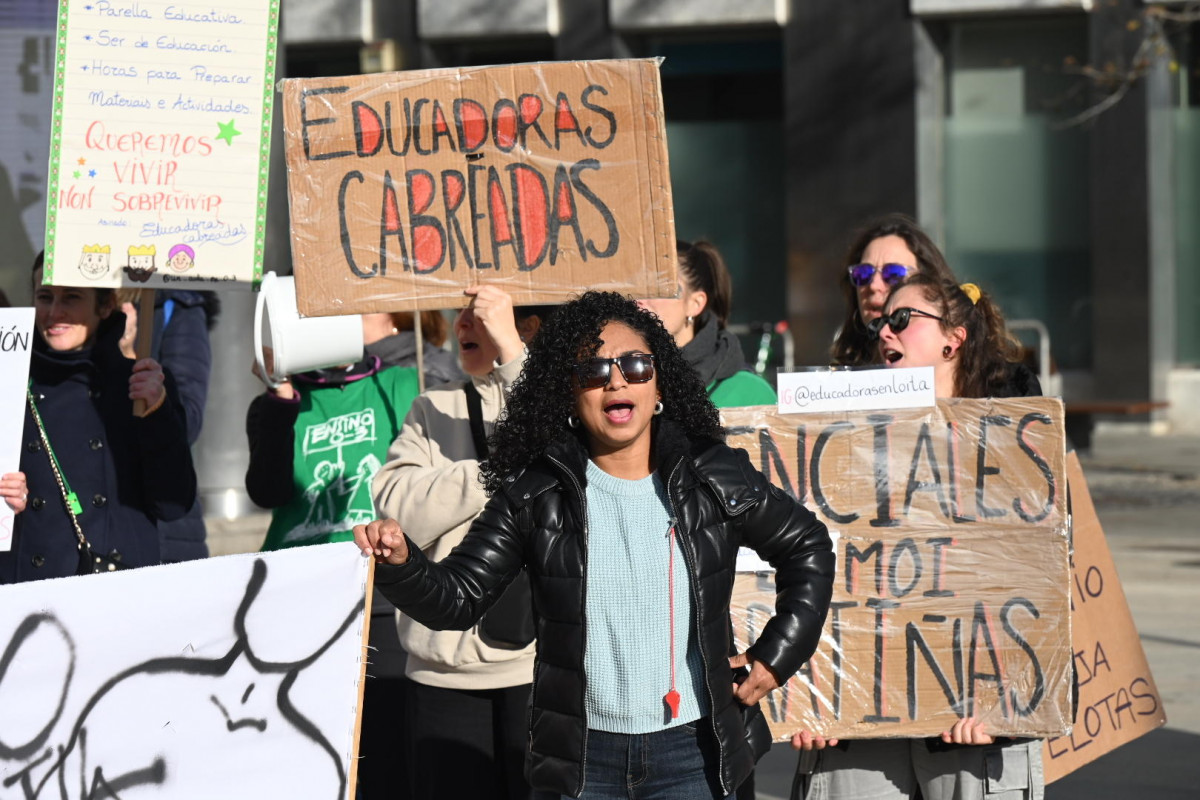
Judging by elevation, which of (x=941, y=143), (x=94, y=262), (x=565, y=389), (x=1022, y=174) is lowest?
(x=565, y=389)

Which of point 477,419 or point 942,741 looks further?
point 477,419

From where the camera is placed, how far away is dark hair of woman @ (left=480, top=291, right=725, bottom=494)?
3287 mm

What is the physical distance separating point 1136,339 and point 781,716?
44.5ft

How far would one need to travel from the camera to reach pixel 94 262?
13.1 ft

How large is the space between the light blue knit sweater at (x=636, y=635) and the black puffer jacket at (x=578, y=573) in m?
0.03

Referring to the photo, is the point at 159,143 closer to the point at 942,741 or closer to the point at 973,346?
the point at 973,346

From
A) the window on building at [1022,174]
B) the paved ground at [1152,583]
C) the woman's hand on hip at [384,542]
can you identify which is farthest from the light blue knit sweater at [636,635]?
the window on building at [1022,174]

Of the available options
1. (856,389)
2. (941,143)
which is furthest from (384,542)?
(941,143)

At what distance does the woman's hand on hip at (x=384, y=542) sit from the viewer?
302 centimetres

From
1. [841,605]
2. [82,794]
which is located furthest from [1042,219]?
[82,794]

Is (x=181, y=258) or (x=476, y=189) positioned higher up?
(x=476, y=189)

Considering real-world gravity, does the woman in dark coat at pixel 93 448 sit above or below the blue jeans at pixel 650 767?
above

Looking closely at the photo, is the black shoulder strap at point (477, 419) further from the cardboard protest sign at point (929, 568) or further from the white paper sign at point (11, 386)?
the white paper sign at point (11, 386)

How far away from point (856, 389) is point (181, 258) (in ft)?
5.59
